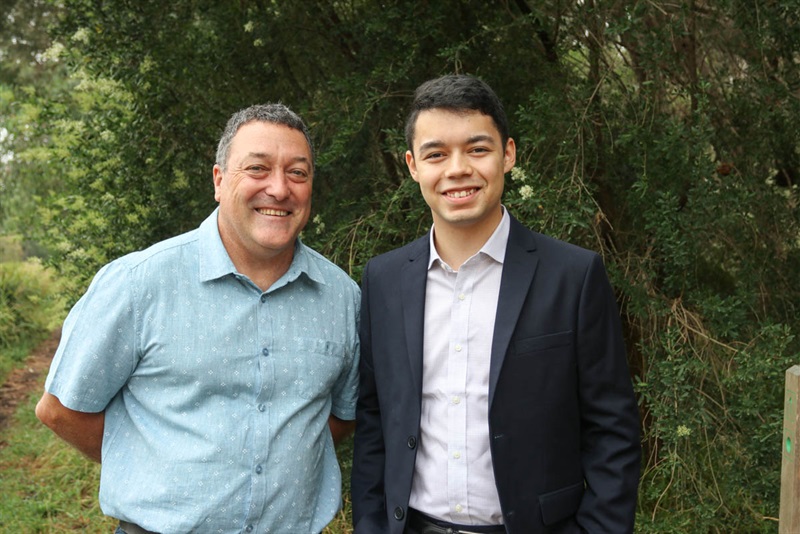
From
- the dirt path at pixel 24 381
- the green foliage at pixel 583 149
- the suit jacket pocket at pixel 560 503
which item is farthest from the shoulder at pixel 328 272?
the dirt path at pixel 24 381

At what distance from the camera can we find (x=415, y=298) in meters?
2.66

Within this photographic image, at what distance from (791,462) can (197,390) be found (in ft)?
5.42

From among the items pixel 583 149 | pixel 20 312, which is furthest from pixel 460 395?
pixel 20 312

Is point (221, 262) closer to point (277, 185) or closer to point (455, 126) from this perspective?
point (277, 185)

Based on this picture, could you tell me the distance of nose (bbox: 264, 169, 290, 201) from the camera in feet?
8.87

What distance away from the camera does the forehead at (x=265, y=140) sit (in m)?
2.73

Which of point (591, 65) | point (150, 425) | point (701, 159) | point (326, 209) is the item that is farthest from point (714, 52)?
point (150, 425)

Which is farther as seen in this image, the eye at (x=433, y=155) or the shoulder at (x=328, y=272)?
the shoulder at (x=328, y=272)

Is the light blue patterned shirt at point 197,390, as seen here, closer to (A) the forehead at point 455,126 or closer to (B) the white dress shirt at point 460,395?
(B) the white dress shirt at point 460,395

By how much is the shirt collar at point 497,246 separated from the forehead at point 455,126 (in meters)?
0.26

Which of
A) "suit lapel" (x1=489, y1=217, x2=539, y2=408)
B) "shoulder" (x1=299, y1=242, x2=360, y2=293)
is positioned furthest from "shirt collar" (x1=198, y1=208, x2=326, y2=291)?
"suit lapel" (x1=489, y1=217, x2=539, y2=408)

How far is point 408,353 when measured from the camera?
2.61 m

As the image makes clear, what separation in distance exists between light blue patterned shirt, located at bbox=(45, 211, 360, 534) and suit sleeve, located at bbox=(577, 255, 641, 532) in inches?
31.9

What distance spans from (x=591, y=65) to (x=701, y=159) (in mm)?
1124
